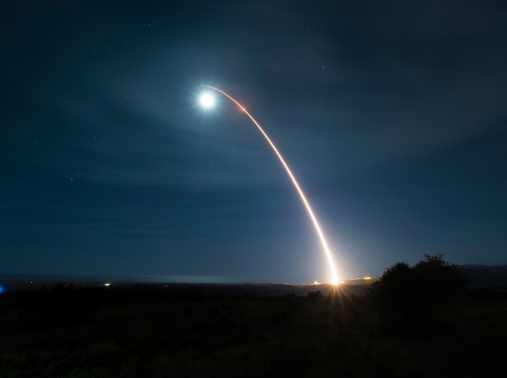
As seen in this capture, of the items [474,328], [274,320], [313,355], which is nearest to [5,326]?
[274,320]

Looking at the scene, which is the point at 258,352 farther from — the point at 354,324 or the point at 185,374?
the point at 354,324

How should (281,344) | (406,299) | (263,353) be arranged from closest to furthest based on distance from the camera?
(263,353) < (281,344) < (406,299)

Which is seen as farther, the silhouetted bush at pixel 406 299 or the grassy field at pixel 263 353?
the silhouetted bush at pixel 406 299

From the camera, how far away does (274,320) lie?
29.4 metres

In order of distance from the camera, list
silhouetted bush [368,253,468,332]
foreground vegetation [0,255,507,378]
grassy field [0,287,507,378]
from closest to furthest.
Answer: grassy field [0,287,507,378] → foreground vegetation [0,255,507,378] → silhouetted bush [368,253,468,332]

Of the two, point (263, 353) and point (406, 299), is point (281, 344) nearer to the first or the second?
point (263, 353)

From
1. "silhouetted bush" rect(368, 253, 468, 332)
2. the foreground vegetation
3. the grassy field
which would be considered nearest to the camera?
the grassy field

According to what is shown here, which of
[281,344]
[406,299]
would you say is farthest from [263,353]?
[406,299]

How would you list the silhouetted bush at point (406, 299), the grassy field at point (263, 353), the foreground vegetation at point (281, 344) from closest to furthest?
the grassy field at point (263, 353)
the foreground vegetation at point (281, 344)
the silhouetted bush at point (406, 299)

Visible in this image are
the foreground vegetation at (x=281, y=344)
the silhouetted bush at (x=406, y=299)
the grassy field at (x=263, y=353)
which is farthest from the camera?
the silhouetted bush at (x=406, y=299)

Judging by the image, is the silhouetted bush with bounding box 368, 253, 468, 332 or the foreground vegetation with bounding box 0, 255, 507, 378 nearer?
the foreground vegetation with bounding box 0, 255, 507, 378

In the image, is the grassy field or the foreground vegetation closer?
the grassy field

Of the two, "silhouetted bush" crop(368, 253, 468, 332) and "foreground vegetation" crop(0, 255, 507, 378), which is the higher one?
"silhouetted bush" crop(368, 253, 468, 332)

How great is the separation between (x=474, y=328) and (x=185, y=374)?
17.7 meters
